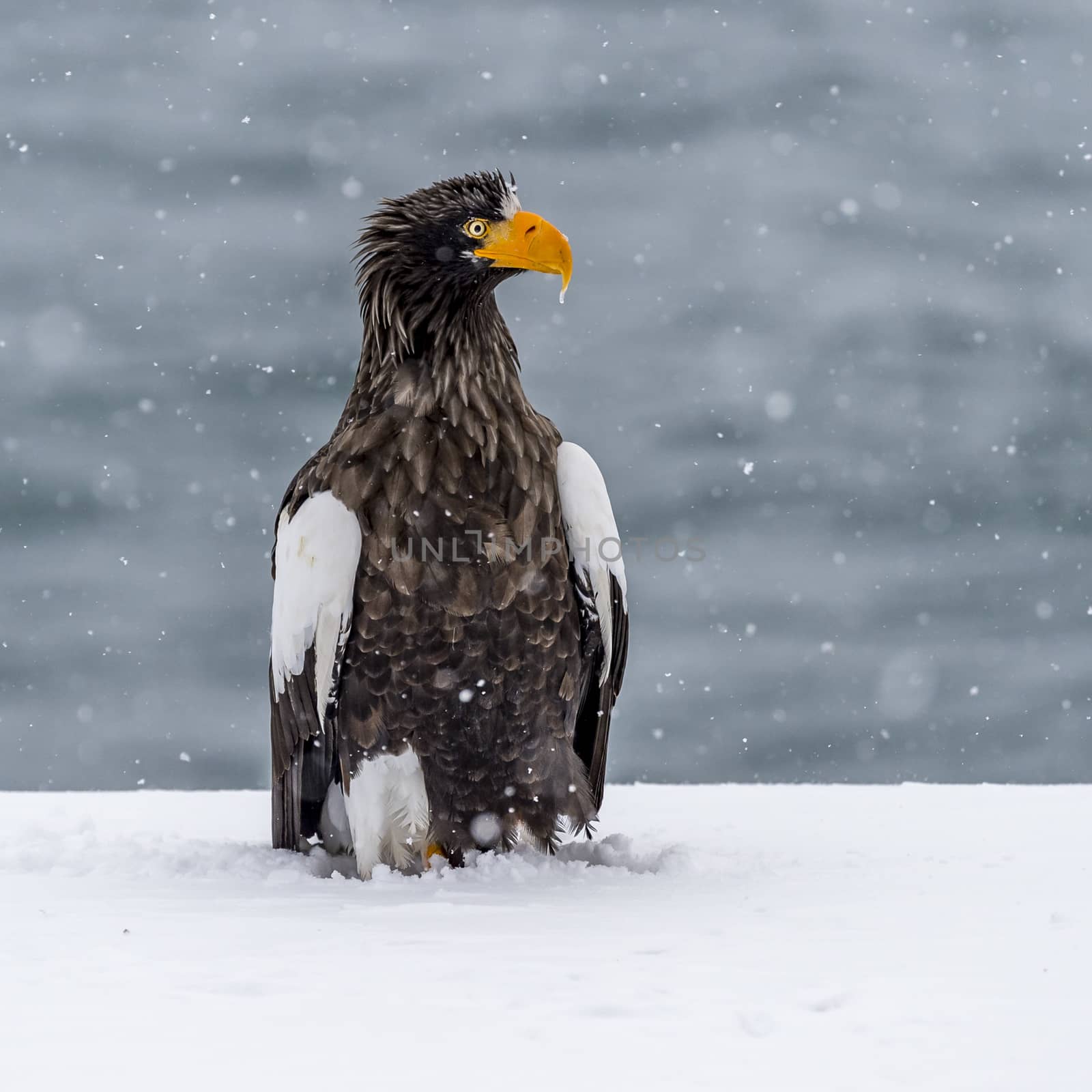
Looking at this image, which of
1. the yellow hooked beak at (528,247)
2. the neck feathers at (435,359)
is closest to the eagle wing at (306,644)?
the neck feathers at (435,359)

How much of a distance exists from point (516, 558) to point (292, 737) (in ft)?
4.20

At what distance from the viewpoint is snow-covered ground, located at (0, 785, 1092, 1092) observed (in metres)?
2.43

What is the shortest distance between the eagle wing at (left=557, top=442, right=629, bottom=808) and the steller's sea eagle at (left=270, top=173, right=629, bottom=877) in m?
0.01

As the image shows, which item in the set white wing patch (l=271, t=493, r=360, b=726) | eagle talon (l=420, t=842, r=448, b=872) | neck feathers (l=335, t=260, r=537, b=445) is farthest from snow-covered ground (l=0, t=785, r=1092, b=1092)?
neck feathers (l=335, t=260, r=537, b=445)

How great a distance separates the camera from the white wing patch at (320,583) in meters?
4.63

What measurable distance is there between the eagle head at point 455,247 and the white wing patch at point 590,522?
2.38 ft

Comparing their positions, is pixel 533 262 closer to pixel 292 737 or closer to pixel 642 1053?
pixel 292 737

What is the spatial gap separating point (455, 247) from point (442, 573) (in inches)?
53.6

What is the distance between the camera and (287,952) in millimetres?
3262

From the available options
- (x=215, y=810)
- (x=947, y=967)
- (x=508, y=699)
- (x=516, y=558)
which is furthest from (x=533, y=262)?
(x=215, y=810)

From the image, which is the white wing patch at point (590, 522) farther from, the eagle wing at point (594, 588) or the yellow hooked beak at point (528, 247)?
the yellow hooked beak at point (528, 247)

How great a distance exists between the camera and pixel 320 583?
4.64 meters

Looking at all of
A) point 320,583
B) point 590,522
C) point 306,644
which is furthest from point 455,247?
point 306,644

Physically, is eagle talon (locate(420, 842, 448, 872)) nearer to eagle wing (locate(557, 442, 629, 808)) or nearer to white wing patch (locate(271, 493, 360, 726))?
white wing patch (locate(271, 493, 360, 726))
